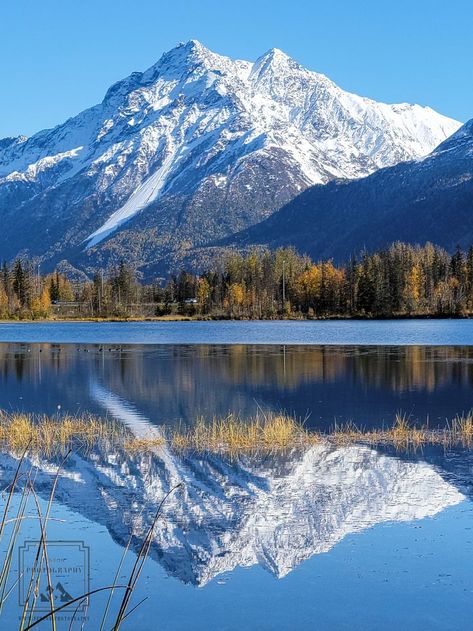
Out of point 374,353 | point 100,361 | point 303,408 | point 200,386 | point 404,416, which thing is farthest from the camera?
point 374,353

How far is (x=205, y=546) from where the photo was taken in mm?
15539

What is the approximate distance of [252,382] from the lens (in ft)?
148

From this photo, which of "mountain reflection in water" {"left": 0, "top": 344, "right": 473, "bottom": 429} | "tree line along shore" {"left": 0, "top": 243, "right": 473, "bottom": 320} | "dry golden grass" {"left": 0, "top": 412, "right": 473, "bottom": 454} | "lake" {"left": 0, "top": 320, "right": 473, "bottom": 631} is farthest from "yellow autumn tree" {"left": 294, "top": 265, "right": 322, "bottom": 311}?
"dry golden grass" {"left": 0, "top": 412, "right": 473, "bottom": 454}

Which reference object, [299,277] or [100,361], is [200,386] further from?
[299,277]

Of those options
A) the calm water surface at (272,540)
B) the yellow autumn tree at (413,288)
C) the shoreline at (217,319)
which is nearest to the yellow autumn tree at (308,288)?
the shoreline at (217,319)

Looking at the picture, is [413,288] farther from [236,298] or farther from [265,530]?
[265,530]

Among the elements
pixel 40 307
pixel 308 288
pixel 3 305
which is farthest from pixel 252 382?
pixel 40 307

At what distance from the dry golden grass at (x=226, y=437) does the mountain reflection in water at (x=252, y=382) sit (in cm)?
245

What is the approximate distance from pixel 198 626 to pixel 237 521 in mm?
4693

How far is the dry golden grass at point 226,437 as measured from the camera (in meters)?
25.0

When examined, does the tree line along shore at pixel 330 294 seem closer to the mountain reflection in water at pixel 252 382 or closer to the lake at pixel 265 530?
the mountain reflection in water at pixel 252 382

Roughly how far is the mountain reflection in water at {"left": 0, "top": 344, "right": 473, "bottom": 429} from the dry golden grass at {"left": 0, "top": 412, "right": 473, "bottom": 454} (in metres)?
2.45

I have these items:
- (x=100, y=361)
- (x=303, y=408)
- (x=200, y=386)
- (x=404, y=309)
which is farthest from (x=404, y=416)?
(x=404, y=309)

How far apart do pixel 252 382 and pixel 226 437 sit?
64.3 feet
